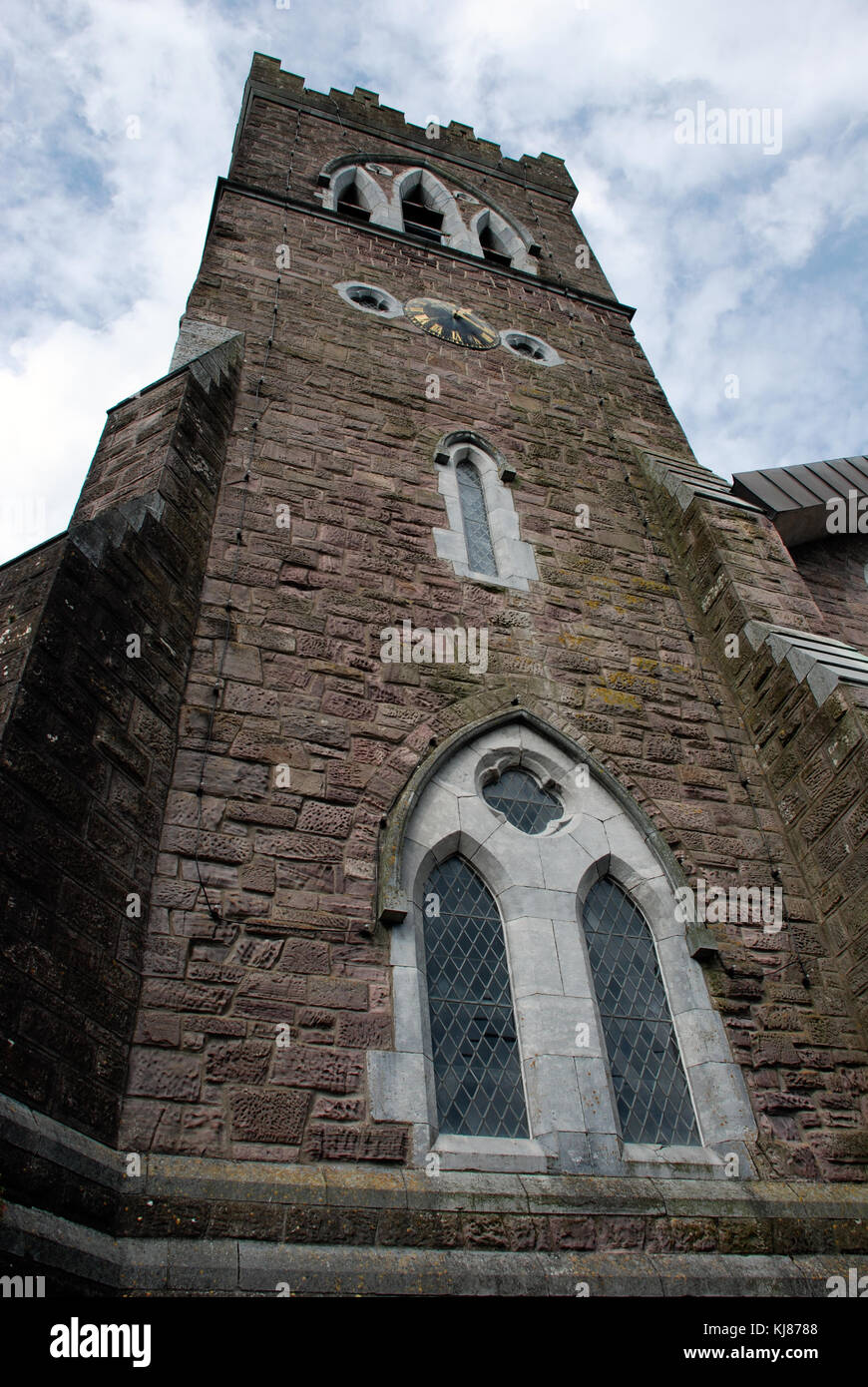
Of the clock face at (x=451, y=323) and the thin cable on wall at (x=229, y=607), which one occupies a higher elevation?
the clock face at (x=451, y=323)

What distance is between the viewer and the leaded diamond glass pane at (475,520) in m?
7.36

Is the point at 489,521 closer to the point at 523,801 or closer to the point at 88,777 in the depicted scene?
the point at 523,801

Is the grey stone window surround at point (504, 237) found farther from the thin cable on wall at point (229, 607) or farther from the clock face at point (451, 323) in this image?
the thin cable on wall at point (229, 607)

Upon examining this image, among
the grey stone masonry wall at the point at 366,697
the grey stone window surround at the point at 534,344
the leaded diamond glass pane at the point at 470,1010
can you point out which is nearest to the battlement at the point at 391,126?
the grey stone masonry wall at the point at 366,697

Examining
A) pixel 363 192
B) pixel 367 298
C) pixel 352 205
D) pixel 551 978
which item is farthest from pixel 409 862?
pixel 363 192

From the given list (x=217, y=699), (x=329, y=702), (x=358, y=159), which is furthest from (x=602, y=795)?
(x=358, y=159)

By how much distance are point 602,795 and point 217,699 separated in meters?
2.31

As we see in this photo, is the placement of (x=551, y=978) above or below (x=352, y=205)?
below

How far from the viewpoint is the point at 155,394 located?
22.5ft

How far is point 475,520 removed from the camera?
305 inches

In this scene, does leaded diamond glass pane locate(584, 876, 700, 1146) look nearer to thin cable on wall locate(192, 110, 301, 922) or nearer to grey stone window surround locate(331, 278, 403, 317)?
thin cable on wall locate(192, 110, 301, 922)

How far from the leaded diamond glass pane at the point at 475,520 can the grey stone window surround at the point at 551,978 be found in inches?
67.1

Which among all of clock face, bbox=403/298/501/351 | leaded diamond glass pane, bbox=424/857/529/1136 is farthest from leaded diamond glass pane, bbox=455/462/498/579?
leaded diamond glass pane, bbox=424/857/529/1136

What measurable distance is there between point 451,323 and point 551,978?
7.34 metres
